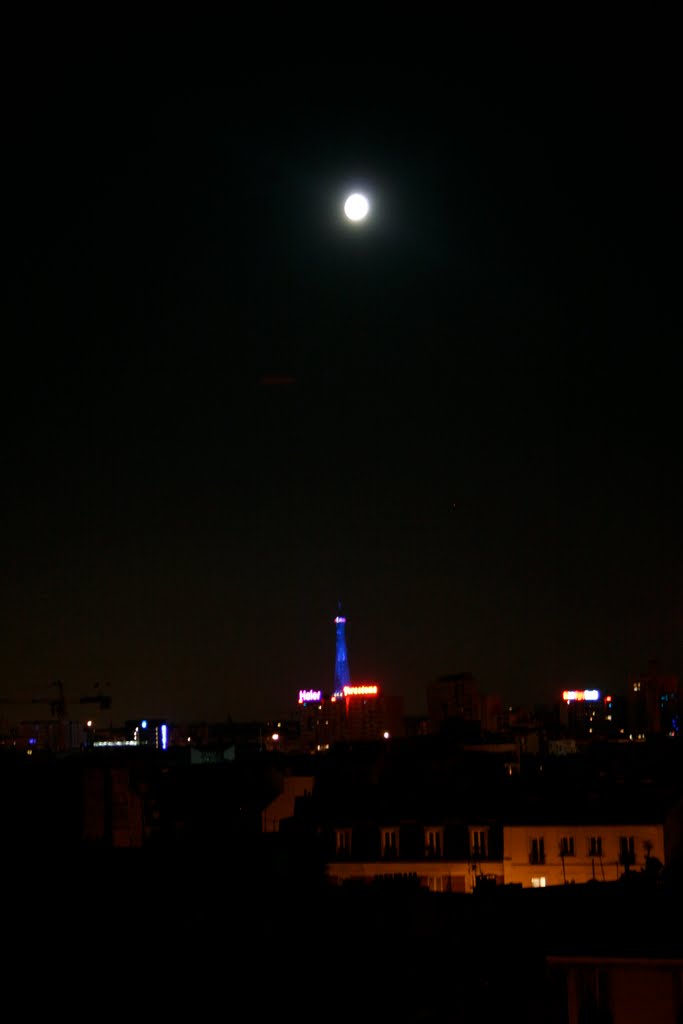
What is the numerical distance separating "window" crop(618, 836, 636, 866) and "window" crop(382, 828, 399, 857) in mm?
5221

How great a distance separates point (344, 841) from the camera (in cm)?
3014

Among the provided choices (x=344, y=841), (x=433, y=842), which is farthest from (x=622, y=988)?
(x=344, y=841)

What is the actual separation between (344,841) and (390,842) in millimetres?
1101

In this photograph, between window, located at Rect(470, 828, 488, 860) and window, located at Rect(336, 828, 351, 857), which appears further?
window, located at Rect(336, 828, 351, 857)

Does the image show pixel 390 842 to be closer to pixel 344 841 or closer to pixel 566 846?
pixel 344 841

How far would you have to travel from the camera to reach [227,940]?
11828 millimetres

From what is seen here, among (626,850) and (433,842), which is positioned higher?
(433,842)

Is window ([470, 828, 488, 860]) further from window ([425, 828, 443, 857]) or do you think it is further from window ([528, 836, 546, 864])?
window ([528, 836, 546, 864])

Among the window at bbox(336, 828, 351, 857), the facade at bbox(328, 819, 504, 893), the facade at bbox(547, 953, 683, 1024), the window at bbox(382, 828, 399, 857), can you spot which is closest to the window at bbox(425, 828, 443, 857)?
the facade at bbox(328, 819, 504, 893)

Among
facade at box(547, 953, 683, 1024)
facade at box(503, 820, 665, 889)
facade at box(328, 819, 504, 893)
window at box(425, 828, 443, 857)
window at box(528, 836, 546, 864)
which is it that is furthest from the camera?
window at box(425, 828, 443, 857)

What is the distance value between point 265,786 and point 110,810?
1203 inches

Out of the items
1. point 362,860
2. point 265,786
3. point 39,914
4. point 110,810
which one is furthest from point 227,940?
point 265,786

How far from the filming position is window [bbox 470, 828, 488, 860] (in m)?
29.7

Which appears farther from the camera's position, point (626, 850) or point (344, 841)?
point (344, 841)
